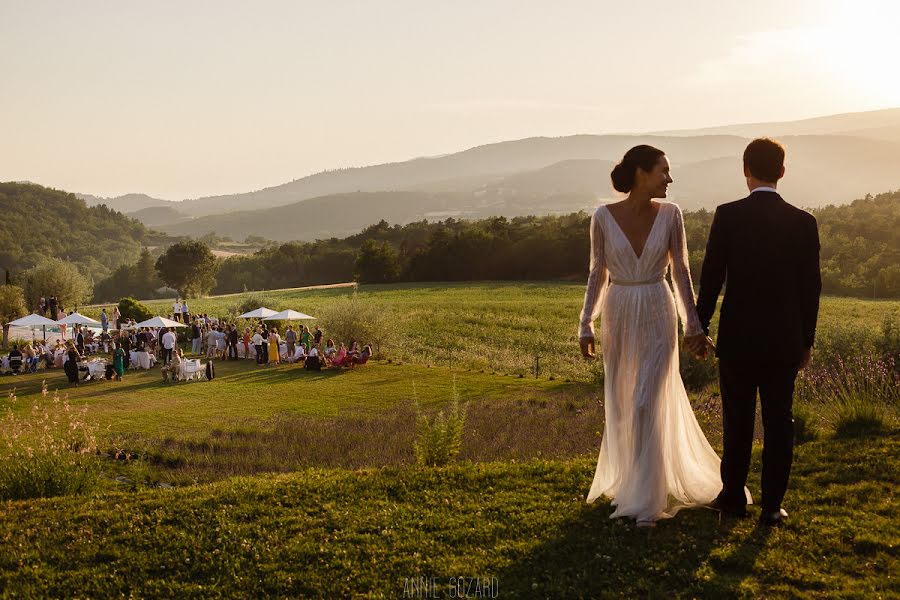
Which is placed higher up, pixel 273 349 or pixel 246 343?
pixel 246 343

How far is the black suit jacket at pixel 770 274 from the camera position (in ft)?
17.3

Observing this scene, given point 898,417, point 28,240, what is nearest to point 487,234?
point 898,417

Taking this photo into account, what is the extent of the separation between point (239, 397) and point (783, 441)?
65.3 feet

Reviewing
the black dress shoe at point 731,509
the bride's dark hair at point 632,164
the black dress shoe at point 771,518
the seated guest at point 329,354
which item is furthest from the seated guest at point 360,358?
the black dress shoe at point 771,518

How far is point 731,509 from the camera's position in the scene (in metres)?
5.76

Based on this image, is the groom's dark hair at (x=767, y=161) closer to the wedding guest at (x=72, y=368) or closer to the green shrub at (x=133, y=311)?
the wedding guest at (x=72, y=368)

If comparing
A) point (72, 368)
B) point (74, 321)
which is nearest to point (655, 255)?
point (72, 368)

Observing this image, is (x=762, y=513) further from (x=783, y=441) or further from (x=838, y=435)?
(x=838, y=435)

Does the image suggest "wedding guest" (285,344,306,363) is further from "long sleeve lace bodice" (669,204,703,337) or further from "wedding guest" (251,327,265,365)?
"long sleeve lace bodice" (669,204,703,337)

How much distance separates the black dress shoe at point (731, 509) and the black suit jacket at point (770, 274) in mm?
1214

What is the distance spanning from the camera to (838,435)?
8375 mm

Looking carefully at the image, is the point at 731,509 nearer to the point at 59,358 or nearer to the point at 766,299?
the point at 766,299

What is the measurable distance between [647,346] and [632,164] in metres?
1.38

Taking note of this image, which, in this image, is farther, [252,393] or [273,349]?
[273,349]
